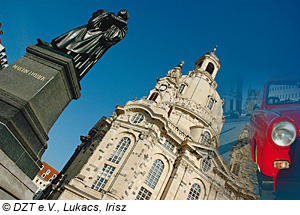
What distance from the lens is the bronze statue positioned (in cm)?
959

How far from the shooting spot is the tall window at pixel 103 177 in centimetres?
2134

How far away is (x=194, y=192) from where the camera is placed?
27.5 m

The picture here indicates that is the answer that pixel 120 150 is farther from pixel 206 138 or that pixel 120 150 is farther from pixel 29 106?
pixel 206 138

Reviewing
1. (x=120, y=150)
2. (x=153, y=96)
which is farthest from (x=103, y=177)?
(x=153, y=96)

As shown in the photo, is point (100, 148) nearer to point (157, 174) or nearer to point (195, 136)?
point (157, 174)

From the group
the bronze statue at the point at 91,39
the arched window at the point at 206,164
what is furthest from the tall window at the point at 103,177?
the bronze statue at the point at 91,39

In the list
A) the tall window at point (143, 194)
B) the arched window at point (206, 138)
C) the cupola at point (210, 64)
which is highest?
the cupola at point (210, 64)

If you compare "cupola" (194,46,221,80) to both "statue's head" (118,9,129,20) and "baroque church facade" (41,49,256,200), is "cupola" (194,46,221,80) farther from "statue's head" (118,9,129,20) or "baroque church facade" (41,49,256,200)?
"statue's head" (118,9,129,20)

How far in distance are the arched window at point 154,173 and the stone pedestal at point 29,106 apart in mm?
18239

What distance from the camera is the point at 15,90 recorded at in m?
7.42

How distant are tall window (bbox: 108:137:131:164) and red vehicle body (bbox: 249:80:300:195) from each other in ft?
48.2

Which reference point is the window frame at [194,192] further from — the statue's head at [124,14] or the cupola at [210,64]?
the cupola at [210,64]
